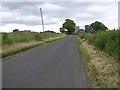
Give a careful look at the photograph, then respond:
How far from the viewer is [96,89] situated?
395 inches

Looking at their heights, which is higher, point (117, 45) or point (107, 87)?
point (117, 45)

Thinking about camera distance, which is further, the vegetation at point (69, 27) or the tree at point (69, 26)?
the tree at point (69, 26)

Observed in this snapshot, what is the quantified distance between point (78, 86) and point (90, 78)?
1.74 meters

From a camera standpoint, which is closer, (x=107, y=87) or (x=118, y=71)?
(x=107, y=87)

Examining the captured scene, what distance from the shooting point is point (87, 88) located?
10328 mm

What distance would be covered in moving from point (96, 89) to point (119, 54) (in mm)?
5525

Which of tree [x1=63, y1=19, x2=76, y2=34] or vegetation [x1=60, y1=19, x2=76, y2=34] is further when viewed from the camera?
tree [x1=63, y1=19, x2=76, y2=34]

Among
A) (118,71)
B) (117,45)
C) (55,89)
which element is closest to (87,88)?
(55,89)

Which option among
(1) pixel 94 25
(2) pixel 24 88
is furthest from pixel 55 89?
(1) pixel 94 25

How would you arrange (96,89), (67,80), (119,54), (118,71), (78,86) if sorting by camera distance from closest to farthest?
(96,89)
(78,86)
(67,80)
(118,71)
(119,54)

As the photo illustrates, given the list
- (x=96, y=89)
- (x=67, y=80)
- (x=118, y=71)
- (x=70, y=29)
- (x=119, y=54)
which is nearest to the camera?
(x=96, y=89)

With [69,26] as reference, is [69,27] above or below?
below

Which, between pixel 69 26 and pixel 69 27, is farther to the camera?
pixel 69 27

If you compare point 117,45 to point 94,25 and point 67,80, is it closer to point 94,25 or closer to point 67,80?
point 67,80
